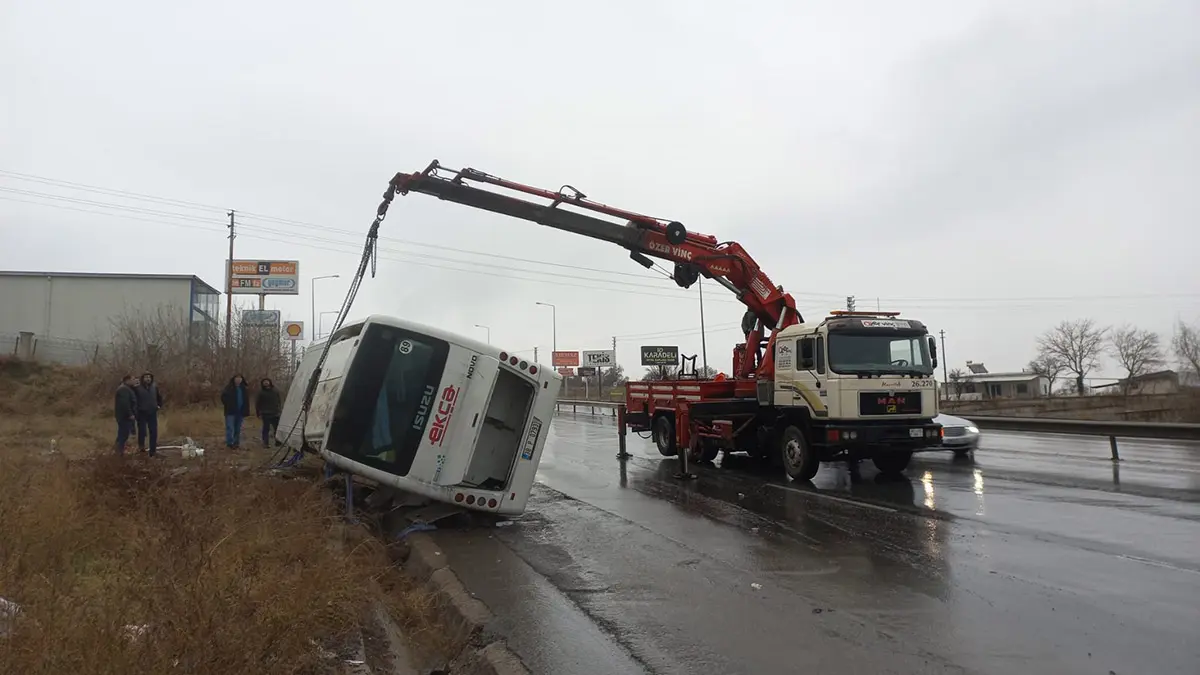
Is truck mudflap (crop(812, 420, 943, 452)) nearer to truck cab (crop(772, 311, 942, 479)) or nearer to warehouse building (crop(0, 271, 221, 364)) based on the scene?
truck cab (crop(772, 311, 942, 479))

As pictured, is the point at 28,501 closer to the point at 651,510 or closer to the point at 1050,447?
the point at 651,510

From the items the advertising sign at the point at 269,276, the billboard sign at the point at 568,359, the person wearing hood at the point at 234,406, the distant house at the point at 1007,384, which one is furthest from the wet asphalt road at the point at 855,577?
the distant house at the point at 1007,384

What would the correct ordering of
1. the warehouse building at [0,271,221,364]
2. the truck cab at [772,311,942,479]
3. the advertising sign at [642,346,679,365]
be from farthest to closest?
the advertising sign at [642,346,679,365] < the warehouse building at [0,271,221,364] < the truck cab at [772,311,942,479]

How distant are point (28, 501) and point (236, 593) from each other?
3820 millimetres

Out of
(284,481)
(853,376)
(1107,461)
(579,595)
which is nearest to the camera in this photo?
(579,595)

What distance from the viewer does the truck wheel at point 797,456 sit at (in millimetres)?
12359

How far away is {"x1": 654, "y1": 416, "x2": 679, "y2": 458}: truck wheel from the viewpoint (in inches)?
656

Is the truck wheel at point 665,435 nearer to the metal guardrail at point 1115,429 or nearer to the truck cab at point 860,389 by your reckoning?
the truck cab at point 860,389

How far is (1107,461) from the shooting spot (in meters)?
14.2

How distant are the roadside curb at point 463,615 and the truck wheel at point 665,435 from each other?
950 cm

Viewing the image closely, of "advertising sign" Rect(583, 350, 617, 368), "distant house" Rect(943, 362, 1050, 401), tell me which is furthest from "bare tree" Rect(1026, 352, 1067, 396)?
"advertising sign" Rect(583, 350, 617, 368)

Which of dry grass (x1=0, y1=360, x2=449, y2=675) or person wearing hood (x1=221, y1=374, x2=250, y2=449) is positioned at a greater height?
person wearing hood (x1=221, y1=374, x2=250, y2=449)

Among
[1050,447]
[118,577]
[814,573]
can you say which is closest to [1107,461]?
[1050,447]

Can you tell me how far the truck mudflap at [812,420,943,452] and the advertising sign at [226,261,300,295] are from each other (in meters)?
56.8
